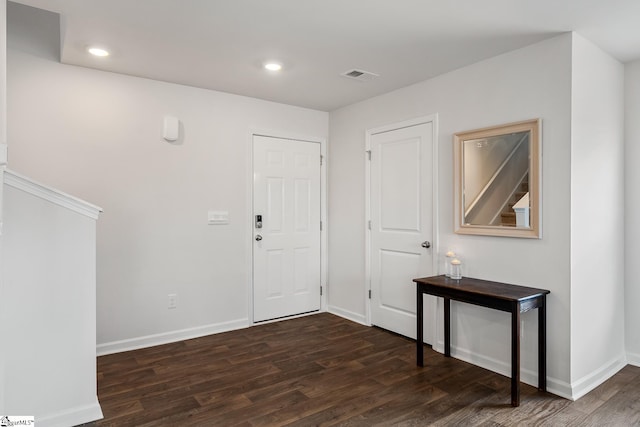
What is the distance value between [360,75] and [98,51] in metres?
2.03

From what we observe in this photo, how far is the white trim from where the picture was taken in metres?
2.02

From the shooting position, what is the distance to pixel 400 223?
3.75m

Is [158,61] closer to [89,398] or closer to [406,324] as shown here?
[89,398]

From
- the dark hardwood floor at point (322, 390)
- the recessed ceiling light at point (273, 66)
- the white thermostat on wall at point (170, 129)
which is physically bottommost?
the dark hardwood floor at point (322, 390)

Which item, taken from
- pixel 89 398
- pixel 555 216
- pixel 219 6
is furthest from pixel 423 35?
pixel 89 398

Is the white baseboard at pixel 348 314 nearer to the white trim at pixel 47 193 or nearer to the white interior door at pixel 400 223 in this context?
the white interior door at pixel 400 223

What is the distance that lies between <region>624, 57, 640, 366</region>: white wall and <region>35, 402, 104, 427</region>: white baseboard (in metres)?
3.81

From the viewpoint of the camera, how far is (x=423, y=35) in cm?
261

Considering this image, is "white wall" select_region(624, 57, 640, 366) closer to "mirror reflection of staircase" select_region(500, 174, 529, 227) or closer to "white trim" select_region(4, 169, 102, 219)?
"mirror reflection of staircase" select_region(500, 174, 529, 227)

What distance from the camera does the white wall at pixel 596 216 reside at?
258 cm

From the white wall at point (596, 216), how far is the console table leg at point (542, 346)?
0.16 m

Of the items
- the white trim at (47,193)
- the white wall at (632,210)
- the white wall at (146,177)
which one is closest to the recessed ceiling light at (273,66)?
the white wall at (146,177)

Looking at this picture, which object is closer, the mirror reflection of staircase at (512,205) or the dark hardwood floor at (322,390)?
the dark hardwood floor at (322,390)

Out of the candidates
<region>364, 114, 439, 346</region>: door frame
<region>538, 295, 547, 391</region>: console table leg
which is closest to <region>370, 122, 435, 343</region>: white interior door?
<region>364, 114, 439, 346</region>: door frame
